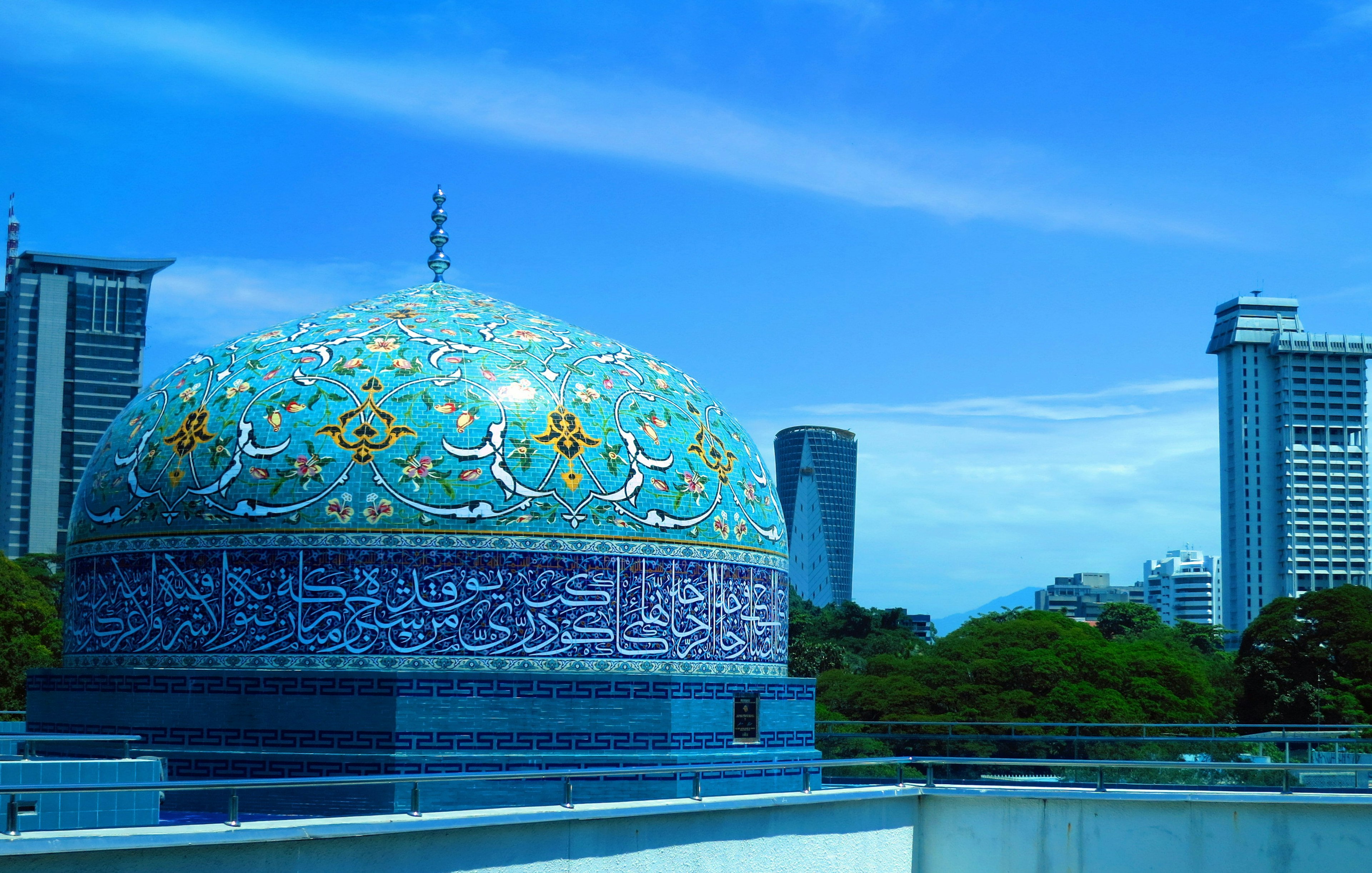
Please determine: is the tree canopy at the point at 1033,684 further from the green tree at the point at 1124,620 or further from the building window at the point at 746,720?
the green tree at the point at 1124,620

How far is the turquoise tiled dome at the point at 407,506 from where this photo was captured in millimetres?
14680

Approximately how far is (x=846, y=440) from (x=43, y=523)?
84.5 m

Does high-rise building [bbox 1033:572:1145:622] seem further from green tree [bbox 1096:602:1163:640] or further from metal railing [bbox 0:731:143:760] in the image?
metal railing [bbox 0:731:143:760]

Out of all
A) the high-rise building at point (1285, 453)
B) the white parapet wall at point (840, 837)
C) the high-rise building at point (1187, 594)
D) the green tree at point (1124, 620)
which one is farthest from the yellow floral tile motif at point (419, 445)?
the high-rise building at point (1187, 594)

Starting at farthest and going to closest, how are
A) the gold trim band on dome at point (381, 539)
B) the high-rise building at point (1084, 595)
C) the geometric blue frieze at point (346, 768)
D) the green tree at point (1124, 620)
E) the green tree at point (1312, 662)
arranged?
the high-rise building at point (1084, 595)
the green tree at point (1124, 620)
the green tree at point (1312, 662)
the gold trim band on dome at point (381, 539)
the geometric blue frieze at point (346, 768)

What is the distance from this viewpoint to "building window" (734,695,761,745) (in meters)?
15.5

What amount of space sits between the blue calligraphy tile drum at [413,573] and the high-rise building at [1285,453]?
110 m

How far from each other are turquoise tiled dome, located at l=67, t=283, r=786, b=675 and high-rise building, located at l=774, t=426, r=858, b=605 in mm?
139674

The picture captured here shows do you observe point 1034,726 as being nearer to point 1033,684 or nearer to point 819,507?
point 1033,684

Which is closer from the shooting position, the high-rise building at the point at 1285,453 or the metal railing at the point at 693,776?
the metal railing at the point at 693,776

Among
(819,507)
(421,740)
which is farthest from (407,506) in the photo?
(819,507)

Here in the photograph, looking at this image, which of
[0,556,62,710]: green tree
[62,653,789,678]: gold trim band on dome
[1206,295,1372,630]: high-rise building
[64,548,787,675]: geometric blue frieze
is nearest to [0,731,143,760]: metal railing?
[62,653,789,678]: gold trim band on dome

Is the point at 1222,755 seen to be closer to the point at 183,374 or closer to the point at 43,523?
the point at 183,374

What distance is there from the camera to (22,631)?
37.0 meters
